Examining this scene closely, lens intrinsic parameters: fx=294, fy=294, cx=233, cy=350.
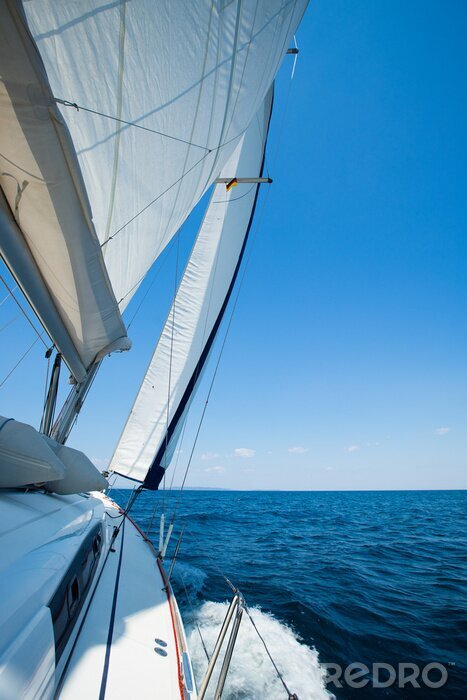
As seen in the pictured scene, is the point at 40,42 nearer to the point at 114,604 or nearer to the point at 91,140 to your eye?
the point at 91,140

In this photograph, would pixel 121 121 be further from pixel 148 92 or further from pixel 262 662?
pixel 262 662

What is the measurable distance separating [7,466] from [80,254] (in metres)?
1.34

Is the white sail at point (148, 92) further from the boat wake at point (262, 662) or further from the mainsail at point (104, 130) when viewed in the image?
the boat wake at point (262, 662)

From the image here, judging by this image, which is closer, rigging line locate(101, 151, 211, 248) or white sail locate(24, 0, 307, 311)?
white sail locate(24, 0, 307, 311)

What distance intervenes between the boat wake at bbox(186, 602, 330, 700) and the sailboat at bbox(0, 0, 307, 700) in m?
1.28

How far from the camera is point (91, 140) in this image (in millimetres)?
1732

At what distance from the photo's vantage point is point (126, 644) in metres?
1.79

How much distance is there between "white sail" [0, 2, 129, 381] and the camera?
1162 millimetres

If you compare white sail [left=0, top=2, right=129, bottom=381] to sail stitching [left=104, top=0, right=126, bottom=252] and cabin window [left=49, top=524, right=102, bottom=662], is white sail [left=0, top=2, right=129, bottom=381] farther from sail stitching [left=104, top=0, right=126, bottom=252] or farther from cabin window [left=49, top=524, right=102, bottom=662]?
cabin window [left=49, top=524, right=102, bottom=662]

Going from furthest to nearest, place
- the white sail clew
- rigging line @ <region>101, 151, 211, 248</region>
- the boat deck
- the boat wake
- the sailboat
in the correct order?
the white sail clew → the boat wake → rigging line @ <region>101, 151, 211, 248</region> → the boat deck → the sailboat

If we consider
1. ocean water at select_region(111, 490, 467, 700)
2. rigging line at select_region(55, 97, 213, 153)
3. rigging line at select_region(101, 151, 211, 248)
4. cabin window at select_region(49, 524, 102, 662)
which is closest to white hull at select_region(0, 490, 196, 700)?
cabin window at select_region(49, 524, 102, 662)

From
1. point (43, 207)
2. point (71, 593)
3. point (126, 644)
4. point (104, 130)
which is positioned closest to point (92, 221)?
point (43, 207)

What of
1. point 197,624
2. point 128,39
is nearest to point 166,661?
point 197,624

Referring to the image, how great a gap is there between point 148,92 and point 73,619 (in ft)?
10.8
